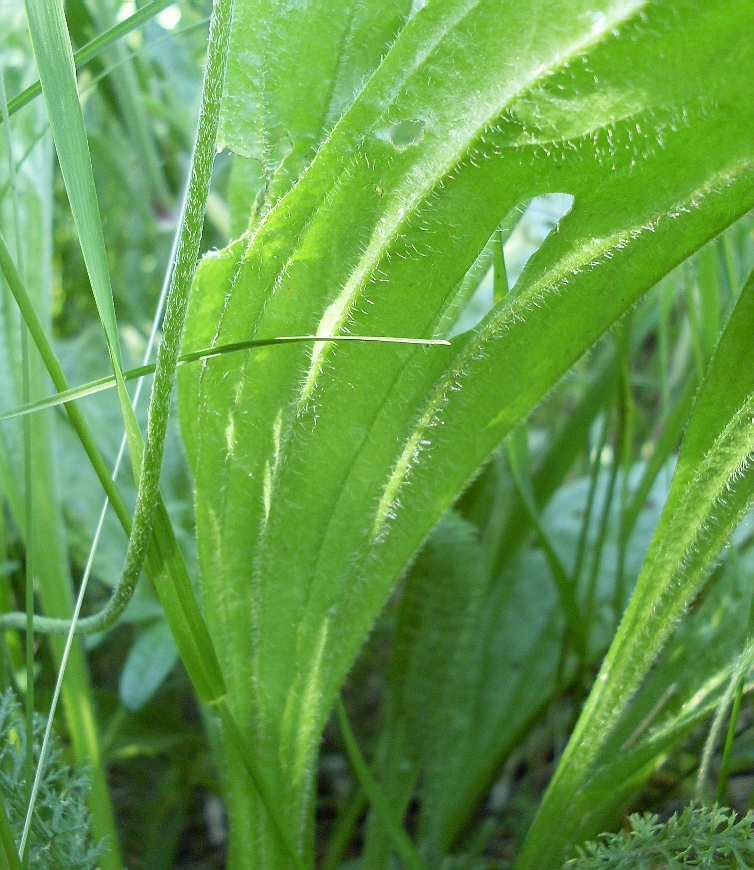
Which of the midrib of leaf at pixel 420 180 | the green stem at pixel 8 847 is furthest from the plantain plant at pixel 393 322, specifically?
the green stem at pixel 8 847

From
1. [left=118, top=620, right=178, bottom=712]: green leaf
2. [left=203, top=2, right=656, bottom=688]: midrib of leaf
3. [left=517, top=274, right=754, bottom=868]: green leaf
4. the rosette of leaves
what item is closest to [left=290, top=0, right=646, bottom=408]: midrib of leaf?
[left=203, top=2, right=656, bottom=688]: midrib of leaf

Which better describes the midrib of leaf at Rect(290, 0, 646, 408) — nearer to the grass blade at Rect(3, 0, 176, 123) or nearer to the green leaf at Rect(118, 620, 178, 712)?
the grass blade at Rect(3, 0, 176, 123)

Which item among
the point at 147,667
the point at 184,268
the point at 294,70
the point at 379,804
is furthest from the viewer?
the point at 147,667

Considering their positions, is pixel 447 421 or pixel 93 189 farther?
pixel 447 421

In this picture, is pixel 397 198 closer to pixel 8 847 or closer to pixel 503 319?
pixel 503 319

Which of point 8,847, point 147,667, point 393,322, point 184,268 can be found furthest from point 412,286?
point 147,667

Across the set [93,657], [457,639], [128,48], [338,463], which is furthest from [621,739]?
[128,48]

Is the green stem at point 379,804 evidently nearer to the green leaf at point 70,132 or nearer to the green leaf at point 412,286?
the green leaf at point 412,286

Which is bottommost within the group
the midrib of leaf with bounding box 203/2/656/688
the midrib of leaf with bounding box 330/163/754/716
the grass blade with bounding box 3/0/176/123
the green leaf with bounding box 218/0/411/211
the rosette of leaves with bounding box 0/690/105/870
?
the rosette of leaves with bounding box 0/690/105/870
